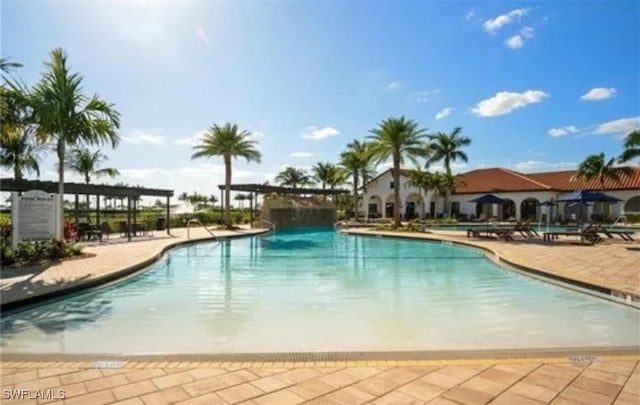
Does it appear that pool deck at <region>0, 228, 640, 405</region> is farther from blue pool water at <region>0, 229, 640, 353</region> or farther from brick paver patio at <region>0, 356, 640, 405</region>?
blue pool water at <region>0, 229, 640, 353</region>

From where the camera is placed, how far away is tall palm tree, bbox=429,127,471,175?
35938 millimetres

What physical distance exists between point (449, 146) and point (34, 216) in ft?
105

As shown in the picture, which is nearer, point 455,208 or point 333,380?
point 333,380

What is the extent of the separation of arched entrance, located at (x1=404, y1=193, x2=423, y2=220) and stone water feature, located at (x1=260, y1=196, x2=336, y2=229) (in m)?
9.63

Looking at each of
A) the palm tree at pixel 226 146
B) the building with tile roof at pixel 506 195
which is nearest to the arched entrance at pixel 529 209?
the building with tile roof at pixel 506 195

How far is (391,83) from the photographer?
1596 centimetres

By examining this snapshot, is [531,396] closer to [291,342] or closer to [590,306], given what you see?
[291,342]

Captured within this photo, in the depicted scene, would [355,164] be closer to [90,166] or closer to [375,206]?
[375,206]

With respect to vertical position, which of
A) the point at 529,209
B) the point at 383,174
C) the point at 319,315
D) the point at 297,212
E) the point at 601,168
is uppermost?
the point at 383,174

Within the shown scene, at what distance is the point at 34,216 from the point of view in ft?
33.3

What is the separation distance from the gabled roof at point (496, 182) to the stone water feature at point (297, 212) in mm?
12863

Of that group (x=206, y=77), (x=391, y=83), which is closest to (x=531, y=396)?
(x=206, y=77)

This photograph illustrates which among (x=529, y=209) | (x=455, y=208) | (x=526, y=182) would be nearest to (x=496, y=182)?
(x=526, y=182)

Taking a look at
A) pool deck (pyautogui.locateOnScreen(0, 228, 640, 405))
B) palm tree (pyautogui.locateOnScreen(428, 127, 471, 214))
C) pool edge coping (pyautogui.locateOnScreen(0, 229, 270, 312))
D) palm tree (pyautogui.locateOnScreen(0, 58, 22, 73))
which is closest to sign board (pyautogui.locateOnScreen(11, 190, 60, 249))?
pool edge coping (pyautogui.locateOnScreen(0, 229, 270, 312))
